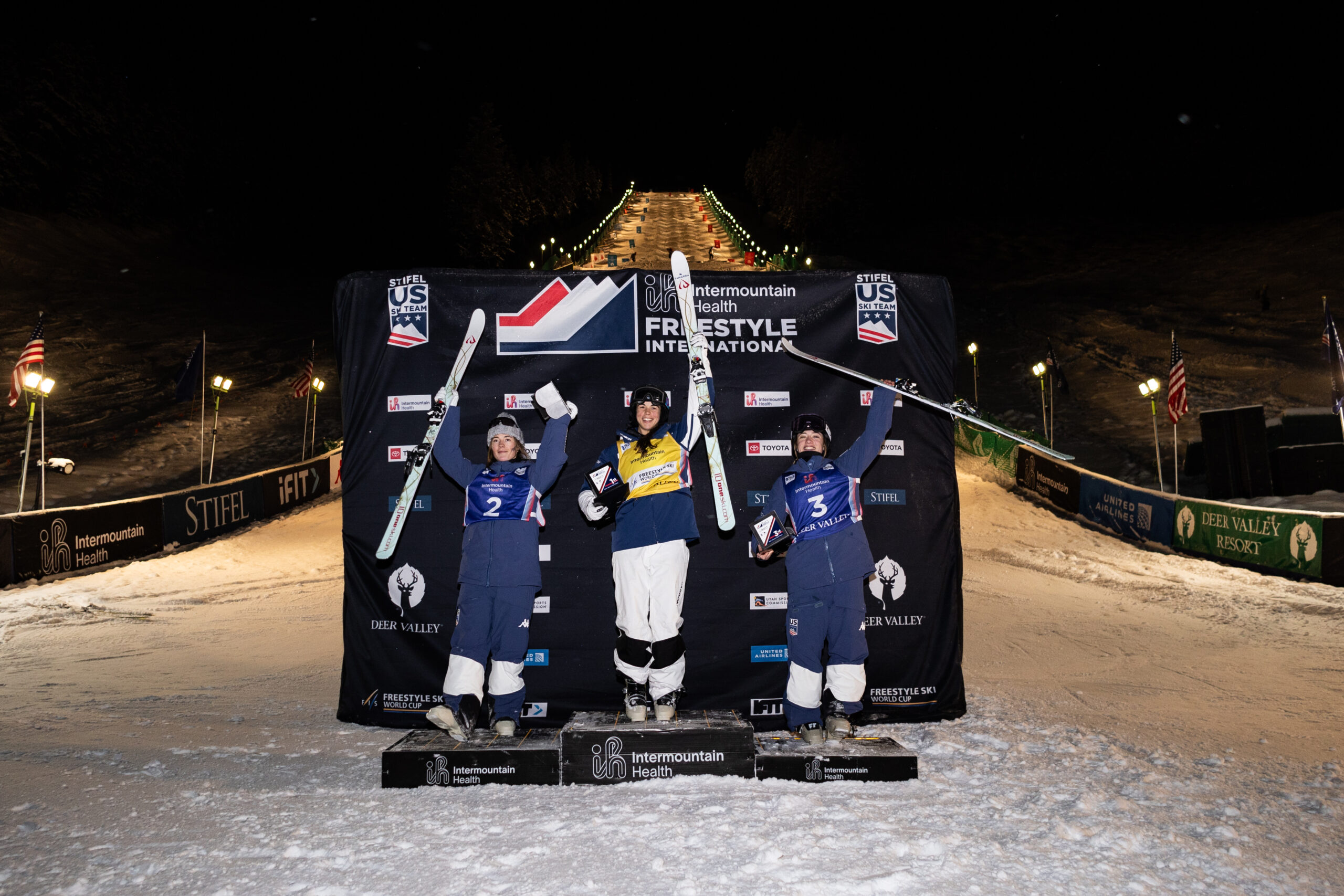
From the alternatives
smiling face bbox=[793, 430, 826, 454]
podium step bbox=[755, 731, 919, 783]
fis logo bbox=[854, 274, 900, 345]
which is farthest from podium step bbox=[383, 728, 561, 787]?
fis logo bbox=[854, 274, 900, 345]

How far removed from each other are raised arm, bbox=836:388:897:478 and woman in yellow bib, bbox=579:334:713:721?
1052mm

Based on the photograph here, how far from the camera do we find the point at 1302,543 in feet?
34.3

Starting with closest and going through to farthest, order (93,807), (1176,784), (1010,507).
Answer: (93,807) < (1176,784) < (1010,507)

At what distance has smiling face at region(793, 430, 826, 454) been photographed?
523 cm

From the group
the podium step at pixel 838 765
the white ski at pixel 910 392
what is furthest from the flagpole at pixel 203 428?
the podium step at pixel 838 765

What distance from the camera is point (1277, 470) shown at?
14.3 meters

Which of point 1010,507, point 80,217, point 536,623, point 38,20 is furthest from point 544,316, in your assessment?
point 38,20

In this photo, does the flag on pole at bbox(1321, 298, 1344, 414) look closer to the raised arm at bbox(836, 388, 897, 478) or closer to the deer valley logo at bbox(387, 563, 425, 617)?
the raised arm at bbox(836, 388, 897, 478)

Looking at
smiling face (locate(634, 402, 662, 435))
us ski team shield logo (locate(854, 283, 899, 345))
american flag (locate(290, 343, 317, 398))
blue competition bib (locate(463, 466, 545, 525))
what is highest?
american flag (locate(290, 343, 317, 398))

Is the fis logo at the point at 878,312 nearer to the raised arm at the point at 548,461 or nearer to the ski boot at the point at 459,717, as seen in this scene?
the raised arm at the point at 548,461

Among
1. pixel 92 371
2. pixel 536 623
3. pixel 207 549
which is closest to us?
pixel 536 623

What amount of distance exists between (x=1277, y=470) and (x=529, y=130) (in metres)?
107

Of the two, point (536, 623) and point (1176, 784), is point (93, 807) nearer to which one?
point (536, 623)

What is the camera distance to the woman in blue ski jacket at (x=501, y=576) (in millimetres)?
4957
